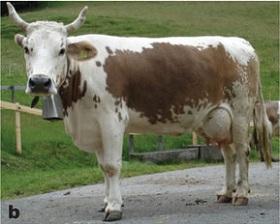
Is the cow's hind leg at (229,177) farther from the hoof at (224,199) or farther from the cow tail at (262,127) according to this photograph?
the cow tail at (262,127)

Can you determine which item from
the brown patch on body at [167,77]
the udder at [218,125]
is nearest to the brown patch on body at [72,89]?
the brown patch on body at [167,77]

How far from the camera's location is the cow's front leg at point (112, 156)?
9.53m

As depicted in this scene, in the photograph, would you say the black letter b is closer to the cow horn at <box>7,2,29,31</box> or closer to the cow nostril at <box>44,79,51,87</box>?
the cow nostril at <box>44,79,51,87</box>

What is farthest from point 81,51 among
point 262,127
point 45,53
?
point 262,127

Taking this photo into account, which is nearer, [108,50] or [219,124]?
[108,50]

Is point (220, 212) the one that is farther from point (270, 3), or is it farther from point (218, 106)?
point (270, 3)

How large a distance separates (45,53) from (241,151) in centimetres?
315

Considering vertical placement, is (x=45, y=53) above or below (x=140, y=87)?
above

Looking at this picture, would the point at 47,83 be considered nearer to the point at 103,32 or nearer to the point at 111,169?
the point at 111,169

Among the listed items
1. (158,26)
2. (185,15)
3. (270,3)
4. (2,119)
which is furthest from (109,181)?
(270,3)

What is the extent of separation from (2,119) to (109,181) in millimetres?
9774

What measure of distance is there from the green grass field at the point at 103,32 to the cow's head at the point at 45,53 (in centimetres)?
Answer: 418

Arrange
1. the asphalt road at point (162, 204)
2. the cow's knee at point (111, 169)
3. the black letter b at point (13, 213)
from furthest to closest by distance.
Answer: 1. the black letter b at point (13, 213)
2. the cow's knee at point (111, 169)
3. the asphalt road at point (162, 204)

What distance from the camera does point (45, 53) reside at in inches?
360
